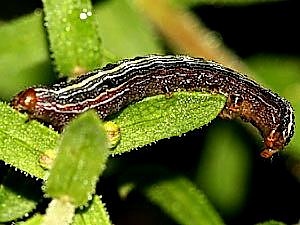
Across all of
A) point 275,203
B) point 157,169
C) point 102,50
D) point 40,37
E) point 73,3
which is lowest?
point 275,203

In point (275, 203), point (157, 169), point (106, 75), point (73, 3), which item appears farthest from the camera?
point (275, 203)

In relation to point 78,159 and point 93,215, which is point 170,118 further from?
point 78,159

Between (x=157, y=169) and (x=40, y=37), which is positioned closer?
(x=157, y=169)

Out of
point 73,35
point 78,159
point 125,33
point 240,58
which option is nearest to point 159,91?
point 73,35

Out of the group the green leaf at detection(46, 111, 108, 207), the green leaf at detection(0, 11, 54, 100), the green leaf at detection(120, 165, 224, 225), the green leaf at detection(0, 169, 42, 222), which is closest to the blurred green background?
the green leaf at detection(0, 11, 54, 100)

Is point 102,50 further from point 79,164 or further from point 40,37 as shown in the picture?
point 79,164

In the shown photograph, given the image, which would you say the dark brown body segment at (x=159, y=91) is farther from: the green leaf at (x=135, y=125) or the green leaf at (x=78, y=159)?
the green leaf at (x=78, y=159)

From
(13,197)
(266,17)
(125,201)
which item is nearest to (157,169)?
(125,201)
